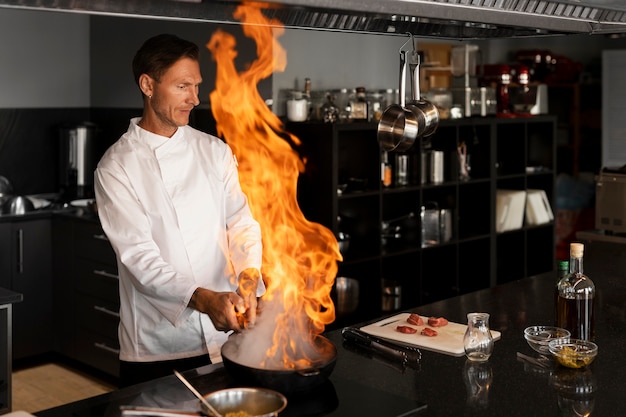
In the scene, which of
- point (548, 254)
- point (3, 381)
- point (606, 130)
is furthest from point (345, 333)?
point (606, 130)

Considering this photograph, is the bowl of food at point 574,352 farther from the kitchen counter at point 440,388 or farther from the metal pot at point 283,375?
the metal pot at point 283,375

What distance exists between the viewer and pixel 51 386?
5098 millimetres

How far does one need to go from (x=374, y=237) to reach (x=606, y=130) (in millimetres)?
3989

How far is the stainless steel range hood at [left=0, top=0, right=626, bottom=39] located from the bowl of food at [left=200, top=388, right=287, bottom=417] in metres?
0.83

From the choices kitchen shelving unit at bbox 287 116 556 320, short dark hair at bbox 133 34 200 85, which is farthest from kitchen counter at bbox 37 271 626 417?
kitchen shelving unit at bbox 287 116 556 320

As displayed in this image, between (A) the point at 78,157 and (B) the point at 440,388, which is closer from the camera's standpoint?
(B) the point at 440,388

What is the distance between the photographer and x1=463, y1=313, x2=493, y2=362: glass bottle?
91.7 inches

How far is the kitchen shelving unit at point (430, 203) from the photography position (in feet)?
16.3

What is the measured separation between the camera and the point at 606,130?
8258mm

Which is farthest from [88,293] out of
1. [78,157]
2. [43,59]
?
[43,59]

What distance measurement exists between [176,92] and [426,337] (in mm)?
1121

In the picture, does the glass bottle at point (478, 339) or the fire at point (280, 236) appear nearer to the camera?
the fire at point (280, 236)

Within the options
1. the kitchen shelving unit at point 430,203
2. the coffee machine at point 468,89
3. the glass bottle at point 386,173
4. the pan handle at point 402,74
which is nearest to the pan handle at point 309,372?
the pan handle at point 402,74

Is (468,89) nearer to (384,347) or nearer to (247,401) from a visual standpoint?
(384,347)
